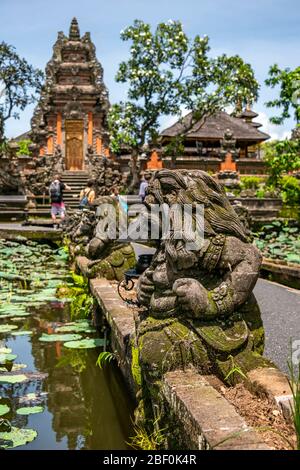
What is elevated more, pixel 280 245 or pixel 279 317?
pixel 280 245

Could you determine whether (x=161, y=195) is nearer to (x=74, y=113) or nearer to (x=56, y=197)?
(x=56, y=197)

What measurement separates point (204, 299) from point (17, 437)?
4.70 ft

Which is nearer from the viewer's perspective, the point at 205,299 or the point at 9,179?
the point at 205,299

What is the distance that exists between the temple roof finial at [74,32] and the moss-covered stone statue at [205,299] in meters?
32.3

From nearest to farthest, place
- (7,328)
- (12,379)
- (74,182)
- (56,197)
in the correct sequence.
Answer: (12,379)
(7,328)
(56,197)
(74,182)

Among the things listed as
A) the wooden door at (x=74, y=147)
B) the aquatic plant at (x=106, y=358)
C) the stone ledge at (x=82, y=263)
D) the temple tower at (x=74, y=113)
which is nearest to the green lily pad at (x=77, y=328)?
the stone ledge at (x=82, y=263)

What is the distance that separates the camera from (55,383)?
14.1ft

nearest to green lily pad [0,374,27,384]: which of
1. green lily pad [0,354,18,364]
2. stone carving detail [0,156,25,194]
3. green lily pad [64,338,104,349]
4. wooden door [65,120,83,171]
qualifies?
green lily pad [0,354,18,364]

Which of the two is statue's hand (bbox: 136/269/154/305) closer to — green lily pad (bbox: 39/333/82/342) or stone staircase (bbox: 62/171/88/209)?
green lily pad (bbox: 39/333/82/342)

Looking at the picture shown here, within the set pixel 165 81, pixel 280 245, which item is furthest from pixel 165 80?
pixel 280 245

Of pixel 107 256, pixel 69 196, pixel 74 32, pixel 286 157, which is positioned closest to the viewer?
pixel 107 256

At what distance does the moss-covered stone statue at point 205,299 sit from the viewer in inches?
106

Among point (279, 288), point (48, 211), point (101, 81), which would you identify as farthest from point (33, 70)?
point (279, 288)
